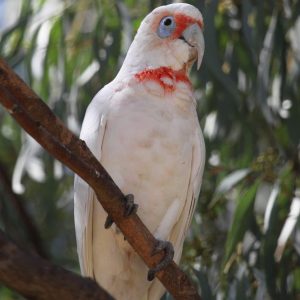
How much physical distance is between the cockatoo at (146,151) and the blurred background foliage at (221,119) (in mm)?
193

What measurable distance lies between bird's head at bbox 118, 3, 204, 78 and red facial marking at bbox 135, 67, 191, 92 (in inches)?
0.7

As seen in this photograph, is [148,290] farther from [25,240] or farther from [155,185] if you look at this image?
[25,240]

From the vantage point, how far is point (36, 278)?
1.52 metres

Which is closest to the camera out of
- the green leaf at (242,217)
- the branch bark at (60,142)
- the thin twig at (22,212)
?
the branch bark at (60,142)

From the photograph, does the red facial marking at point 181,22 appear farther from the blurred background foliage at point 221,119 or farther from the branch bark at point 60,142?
the branch bark at point 60,142

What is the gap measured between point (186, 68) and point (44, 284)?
3.88 ft

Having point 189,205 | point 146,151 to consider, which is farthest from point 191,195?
point 146,151

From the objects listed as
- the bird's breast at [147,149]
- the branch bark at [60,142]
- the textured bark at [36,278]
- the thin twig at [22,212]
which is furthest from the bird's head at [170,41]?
the thin twig at [22,212]

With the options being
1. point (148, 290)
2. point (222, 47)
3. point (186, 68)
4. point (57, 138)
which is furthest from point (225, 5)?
point (57, 138)

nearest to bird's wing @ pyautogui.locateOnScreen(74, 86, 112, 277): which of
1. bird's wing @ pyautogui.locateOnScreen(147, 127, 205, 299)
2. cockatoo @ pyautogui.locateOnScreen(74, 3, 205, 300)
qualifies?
cockatoo @ pyautogui.locateOnScreen(74, 3, 205, 300)

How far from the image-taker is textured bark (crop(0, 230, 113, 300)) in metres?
1.53

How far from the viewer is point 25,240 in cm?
364

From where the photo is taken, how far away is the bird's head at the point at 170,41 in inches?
99.7

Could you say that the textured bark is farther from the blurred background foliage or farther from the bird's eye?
the bird's eye
